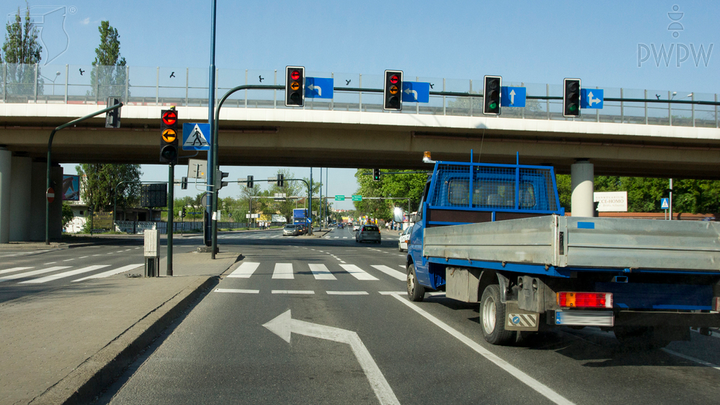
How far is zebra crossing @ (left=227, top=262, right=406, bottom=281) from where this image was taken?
1487 centimetres

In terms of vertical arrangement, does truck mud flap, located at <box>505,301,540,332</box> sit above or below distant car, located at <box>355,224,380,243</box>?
above

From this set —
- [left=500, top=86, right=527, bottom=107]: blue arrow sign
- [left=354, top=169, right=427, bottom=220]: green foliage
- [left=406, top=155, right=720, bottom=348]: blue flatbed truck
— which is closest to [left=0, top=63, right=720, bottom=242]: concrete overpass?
[left=500, top=86, right=527, bottom=107]: blue arrow sign

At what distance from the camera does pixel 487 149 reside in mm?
28422

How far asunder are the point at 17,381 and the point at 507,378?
13.8 feet

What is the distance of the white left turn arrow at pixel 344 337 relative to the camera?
4.85 metres

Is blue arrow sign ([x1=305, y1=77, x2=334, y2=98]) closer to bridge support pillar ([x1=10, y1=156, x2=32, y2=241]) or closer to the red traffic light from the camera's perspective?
the red traffic light

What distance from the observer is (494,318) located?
21.4 ft

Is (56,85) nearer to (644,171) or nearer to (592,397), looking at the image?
(592,397)

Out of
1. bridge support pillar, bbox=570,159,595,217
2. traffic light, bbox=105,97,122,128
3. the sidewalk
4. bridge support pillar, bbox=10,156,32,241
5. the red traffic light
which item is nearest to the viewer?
the sidewalk

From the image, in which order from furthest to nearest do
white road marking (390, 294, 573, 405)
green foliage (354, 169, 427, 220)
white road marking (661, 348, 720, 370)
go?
green foliage (354, 169, 427, 220), white road marking (661, 348, 720, 370), white road marking (390, 294, 573, 405)

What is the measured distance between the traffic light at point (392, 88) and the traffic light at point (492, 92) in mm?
2765

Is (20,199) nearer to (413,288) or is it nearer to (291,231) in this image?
(413,288)

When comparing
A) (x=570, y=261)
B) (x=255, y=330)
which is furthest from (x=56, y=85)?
(x=570, y=261)

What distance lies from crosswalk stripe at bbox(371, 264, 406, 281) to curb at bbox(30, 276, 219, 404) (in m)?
8.19
